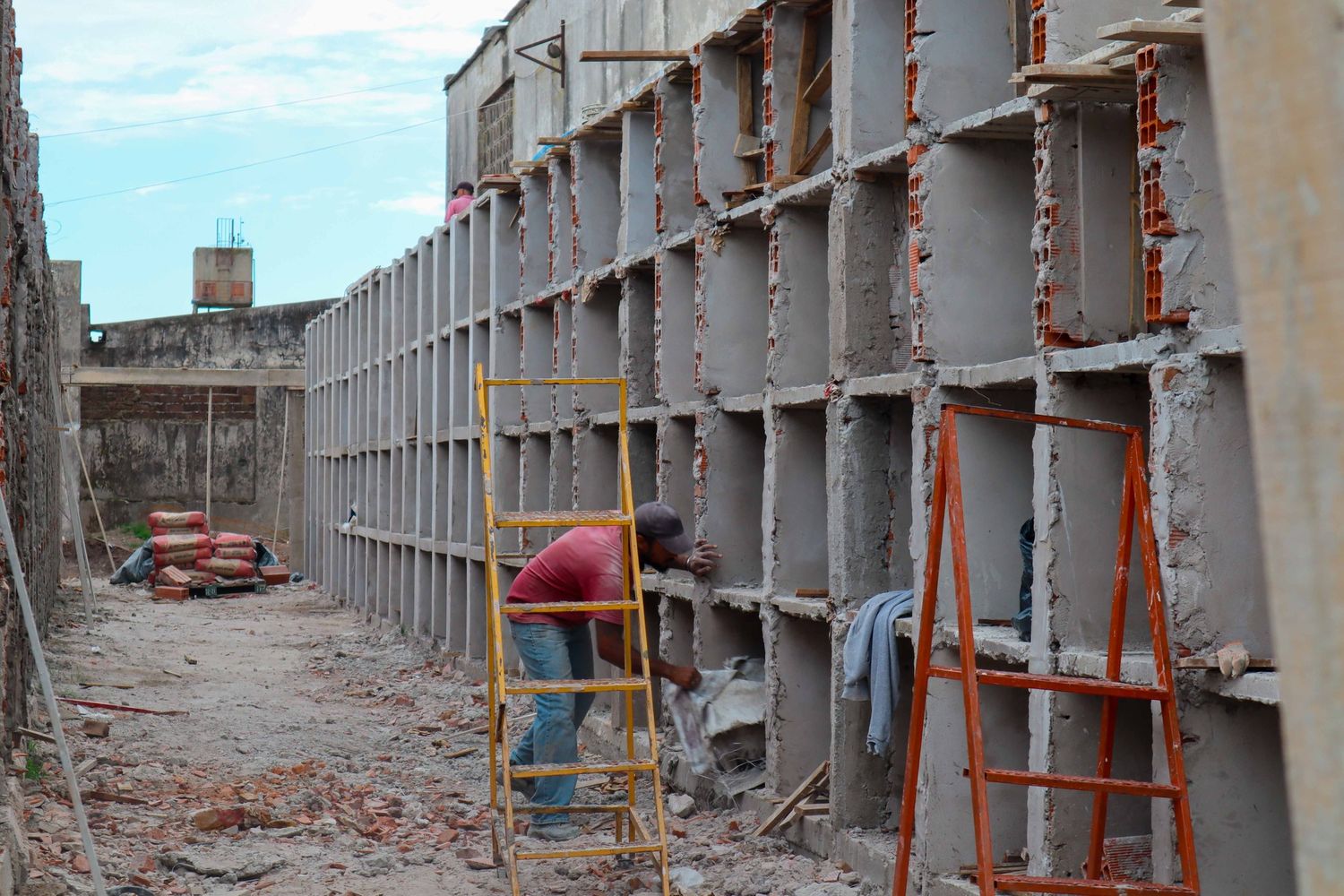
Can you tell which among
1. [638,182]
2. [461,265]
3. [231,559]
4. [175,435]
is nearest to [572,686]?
[638,182]

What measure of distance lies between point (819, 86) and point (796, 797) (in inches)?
117

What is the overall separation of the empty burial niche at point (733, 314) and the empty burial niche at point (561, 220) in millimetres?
2319

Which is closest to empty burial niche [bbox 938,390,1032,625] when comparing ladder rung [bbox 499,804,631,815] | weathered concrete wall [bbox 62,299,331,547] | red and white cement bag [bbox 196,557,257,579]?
ladder rung [bbox 499,804,631,815]

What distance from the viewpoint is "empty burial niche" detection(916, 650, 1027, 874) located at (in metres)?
4.76

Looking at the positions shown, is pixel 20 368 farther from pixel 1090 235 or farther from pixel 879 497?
pixel 1090 235

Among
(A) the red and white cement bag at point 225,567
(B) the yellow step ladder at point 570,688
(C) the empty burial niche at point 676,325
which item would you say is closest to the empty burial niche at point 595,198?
(C) the empty burial niche at point 676,325

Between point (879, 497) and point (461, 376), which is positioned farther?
point (461, 376)

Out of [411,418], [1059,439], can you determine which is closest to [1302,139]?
[1059,439]

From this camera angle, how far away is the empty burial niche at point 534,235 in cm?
947

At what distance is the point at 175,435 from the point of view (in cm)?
2252

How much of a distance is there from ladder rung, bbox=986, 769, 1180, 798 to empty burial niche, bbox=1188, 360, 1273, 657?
1.42 ft

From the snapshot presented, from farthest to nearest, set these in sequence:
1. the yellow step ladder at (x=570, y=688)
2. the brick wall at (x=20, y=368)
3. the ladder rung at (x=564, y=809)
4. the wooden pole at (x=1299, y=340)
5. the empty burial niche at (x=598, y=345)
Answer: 1. the empty burial niche at (x=598, y=345)
2. the brick wall at (x=20, y=368)
3. the ladder rung at (x=564, y=809)
4. the yellow step ladder at (x=570, y=688)
5. the wooden pole at (x=1299, y=340)

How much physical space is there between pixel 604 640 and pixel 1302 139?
5302 millimetres

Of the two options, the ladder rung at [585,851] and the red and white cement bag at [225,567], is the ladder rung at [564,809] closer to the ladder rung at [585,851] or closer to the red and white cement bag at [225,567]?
the ladder rung at [585,851]
